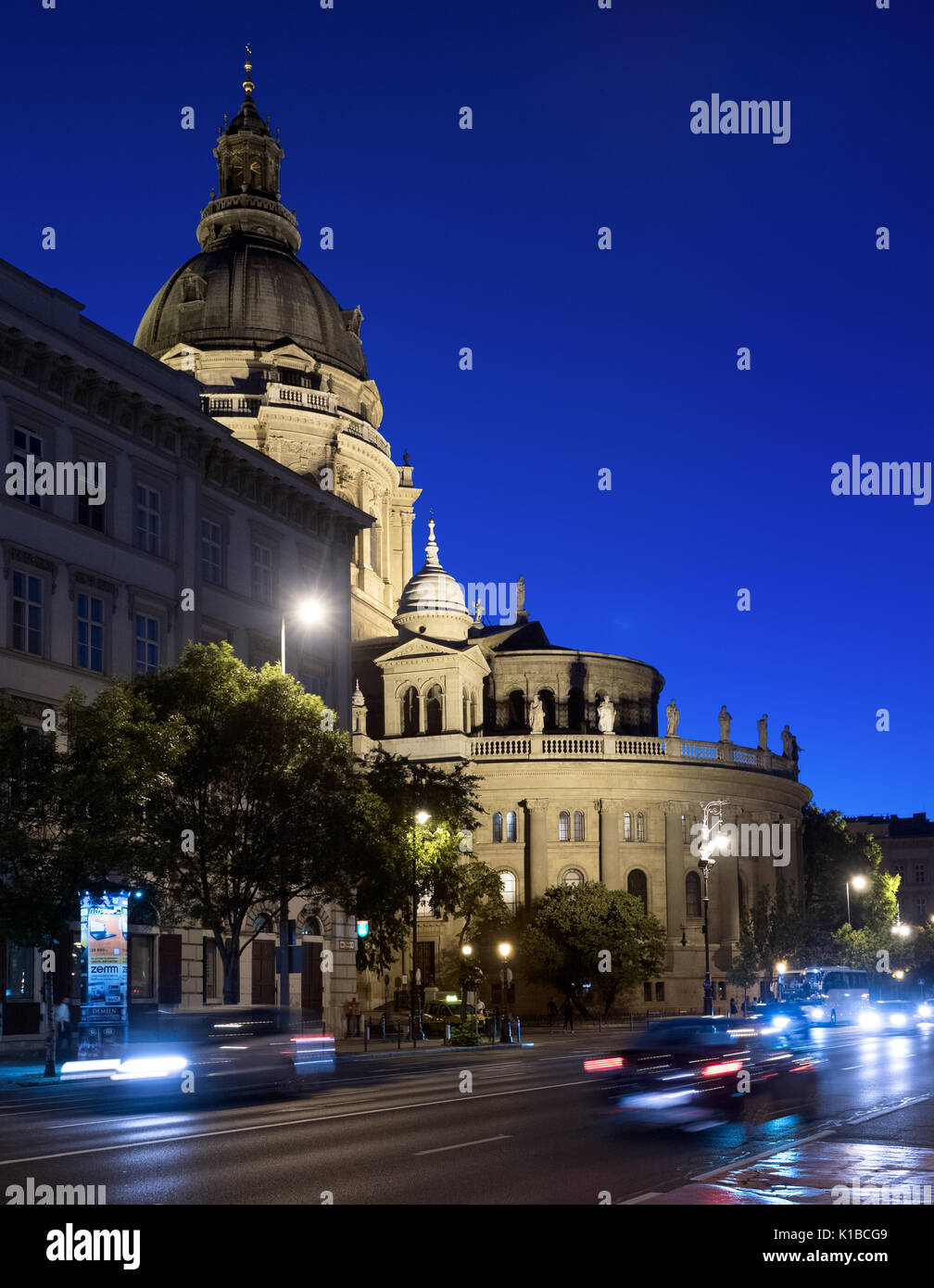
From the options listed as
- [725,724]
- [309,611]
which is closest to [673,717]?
[725,724]

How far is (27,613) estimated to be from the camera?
4172cm

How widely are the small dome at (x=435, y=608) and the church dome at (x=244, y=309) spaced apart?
54.9ft

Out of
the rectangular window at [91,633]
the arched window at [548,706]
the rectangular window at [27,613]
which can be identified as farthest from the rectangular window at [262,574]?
the arched window at [548,706]

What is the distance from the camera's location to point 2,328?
40594 mm

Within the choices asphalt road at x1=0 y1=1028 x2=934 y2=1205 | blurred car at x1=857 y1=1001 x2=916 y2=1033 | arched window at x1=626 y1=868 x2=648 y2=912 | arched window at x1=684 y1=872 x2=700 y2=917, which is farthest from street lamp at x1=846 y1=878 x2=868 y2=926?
asphalt road at x1=0 y1=1028 x2=934 y2=1205

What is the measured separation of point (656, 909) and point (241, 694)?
181ft

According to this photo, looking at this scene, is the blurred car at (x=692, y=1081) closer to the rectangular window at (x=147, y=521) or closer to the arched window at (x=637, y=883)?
the rectangular window at (x=147, y=521)

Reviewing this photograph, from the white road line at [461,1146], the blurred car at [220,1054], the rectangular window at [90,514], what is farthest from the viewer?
the rectangular window at [90,514]

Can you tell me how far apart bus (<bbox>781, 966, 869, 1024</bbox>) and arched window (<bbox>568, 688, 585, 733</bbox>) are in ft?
141

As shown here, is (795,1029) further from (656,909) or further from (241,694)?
(656,909)

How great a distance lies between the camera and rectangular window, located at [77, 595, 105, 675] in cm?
4384

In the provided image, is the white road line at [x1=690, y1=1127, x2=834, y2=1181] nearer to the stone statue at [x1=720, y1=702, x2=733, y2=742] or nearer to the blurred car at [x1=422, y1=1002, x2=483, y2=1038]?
the blurred car at [x1=422, y1=1002, x2=483, y2=1038]

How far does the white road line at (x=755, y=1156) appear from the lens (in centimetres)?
1434
